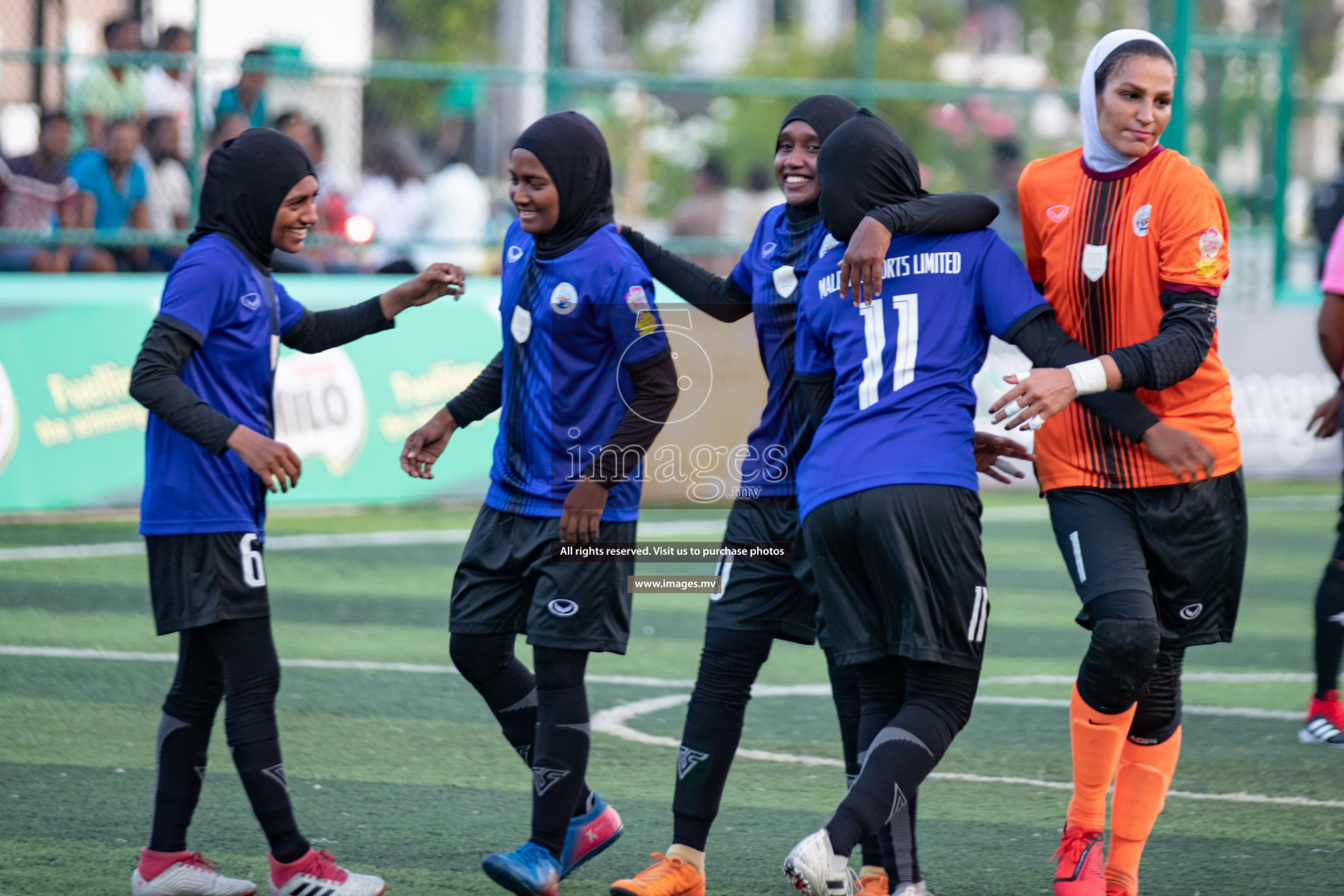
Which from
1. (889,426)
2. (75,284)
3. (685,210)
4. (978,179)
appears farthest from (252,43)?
(889,426)

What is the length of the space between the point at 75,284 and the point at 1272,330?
918cm

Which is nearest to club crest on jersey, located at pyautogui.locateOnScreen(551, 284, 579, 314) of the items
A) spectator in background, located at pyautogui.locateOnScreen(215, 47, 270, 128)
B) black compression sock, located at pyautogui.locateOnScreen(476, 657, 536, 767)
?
black compression sock, located at pyautogui.locateOnScreen(476, 657, 536, 767)

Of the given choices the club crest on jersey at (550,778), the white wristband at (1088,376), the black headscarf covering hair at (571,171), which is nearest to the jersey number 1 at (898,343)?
the white wristband at (1088,376)

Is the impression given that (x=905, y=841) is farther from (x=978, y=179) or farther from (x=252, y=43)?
(x=978, y=179)

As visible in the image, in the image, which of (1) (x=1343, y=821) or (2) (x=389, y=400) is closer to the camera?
(1) (x=1343, y=821)

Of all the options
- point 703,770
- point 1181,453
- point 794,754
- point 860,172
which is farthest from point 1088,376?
point 794,754

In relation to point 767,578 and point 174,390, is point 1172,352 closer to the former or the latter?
point 767,578

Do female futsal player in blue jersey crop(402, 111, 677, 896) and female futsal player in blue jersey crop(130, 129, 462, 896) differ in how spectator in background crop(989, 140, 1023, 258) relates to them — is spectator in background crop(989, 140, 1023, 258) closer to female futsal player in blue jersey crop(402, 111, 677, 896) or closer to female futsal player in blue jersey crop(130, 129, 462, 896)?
female futsal player in blue jersey crop(402, 111, 677, 896)

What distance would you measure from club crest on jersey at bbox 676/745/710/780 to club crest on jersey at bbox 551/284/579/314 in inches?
46.3

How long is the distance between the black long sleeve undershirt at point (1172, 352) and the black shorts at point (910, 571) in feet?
1.56

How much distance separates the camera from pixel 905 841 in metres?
4.16

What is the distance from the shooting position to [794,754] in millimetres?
5875

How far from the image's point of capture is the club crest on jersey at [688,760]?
4375 mm

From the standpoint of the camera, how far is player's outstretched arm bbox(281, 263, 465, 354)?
185 inches
